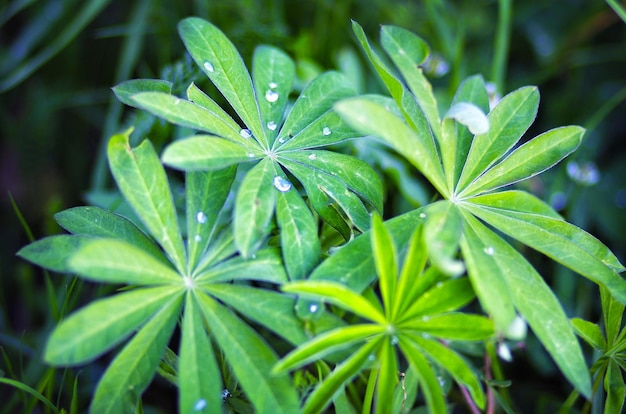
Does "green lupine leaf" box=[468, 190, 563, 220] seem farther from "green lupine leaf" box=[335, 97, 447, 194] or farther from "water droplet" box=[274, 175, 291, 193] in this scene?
"water droplet" box=[274, 175, 291, 193]

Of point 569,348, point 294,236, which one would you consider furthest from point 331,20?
point 569,348

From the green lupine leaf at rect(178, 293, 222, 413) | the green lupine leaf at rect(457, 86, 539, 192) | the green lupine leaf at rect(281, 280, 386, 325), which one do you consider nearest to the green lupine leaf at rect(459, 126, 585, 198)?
the green lupine leaf at rect(457, 86, 539, 192)

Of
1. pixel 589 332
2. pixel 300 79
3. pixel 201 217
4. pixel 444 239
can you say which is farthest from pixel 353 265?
pixel 300 79

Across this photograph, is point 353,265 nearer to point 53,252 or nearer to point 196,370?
point 196,370

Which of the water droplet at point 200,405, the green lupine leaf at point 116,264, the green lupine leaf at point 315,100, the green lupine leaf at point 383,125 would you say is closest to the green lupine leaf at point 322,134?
the green lupine leaf at point 315,100

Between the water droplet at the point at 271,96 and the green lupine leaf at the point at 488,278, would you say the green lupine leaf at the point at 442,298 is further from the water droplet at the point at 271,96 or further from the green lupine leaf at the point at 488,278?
the water droplet at the point at 271,96
